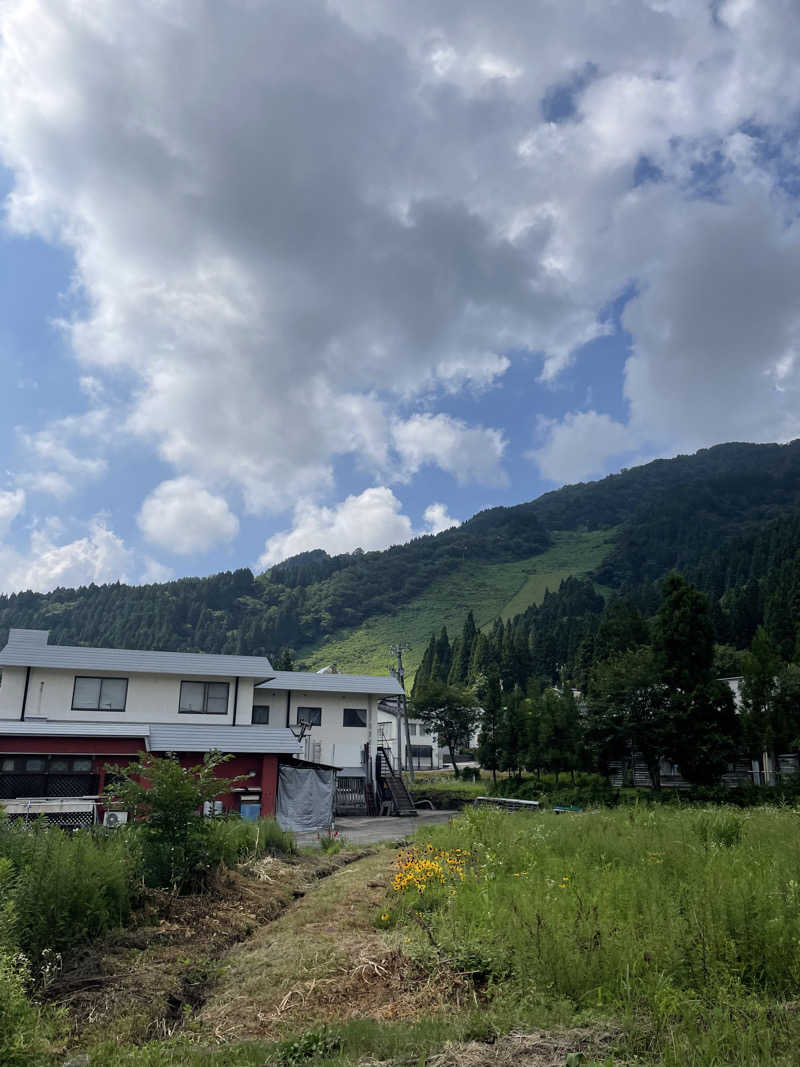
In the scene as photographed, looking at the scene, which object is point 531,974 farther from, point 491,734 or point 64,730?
point 491,734

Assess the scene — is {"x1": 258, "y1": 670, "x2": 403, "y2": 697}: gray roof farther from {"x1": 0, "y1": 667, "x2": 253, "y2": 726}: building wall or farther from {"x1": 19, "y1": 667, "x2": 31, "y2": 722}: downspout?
{"x1": 19, "y1": 667, "x2": 31, "y2": 722}: downspout

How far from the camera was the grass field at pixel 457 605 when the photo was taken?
123562 millimetres

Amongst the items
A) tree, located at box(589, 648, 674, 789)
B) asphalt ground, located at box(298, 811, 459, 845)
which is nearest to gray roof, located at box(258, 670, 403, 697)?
asphalt ground, located at box(298, 811, 459, 845)

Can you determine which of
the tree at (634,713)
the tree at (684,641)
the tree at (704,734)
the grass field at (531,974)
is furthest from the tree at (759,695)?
the grass field at (531,974)

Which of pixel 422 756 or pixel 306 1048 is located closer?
pixel 306 1048

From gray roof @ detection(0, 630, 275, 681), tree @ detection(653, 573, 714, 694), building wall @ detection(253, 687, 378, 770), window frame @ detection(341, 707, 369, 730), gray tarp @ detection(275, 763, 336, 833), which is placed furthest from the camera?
window frame @ detection(341, 707, 369, 730)

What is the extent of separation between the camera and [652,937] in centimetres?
569

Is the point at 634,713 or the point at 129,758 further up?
the point at 634,713

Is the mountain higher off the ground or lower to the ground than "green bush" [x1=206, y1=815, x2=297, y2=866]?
higher

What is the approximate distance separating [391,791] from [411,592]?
128811mm

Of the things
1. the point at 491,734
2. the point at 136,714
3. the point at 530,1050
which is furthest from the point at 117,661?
the point at 491,734

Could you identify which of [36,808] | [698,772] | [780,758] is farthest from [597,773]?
[36,808]

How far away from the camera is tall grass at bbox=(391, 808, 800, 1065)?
14.8 ft

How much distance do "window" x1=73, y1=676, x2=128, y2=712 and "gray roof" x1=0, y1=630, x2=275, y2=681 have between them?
0.58 metres
